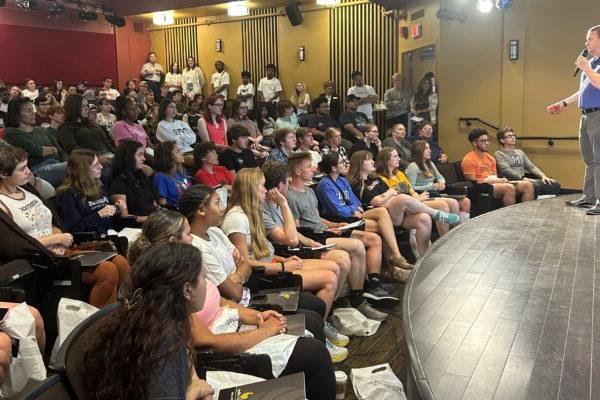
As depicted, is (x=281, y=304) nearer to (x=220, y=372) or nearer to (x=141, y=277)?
(x=220, y=372)

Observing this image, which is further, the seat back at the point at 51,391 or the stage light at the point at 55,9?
the stage light at the point at 55,9

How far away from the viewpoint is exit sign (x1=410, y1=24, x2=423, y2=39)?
28.4 ft

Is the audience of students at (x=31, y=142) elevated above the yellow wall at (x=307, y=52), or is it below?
below

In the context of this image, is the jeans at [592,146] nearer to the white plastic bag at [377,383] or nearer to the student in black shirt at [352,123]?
the student in black shirt at [352,123]

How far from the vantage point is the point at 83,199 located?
345 centimetres

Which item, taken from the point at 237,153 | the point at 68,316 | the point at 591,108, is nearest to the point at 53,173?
the point at 237,153

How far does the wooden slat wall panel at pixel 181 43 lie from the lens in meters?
12.3

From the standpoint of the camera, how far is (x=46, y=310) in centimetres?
279

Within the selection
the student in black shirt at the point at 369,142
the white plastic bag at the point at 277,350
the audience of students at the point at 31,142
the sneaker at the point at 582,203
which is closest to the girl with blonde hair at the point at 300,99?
the student in black shirt at the point at 369,142

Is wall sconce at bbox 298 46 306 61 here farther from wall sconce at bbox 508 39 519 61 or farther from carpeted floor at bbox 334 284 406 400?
carpeted floor at bbox 334 284 406 400

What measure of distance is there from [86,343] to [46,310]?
1433mm

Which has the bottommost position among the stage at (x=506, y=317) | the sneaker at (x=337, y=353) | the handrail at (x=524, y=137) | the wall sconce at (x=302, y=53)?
the sneaker at (x=337, y=353)

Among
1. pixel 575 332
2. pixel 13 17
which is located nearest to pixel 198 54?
pixel 13 17

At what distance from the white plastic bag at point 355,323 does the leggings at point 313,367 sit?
1.22 m
